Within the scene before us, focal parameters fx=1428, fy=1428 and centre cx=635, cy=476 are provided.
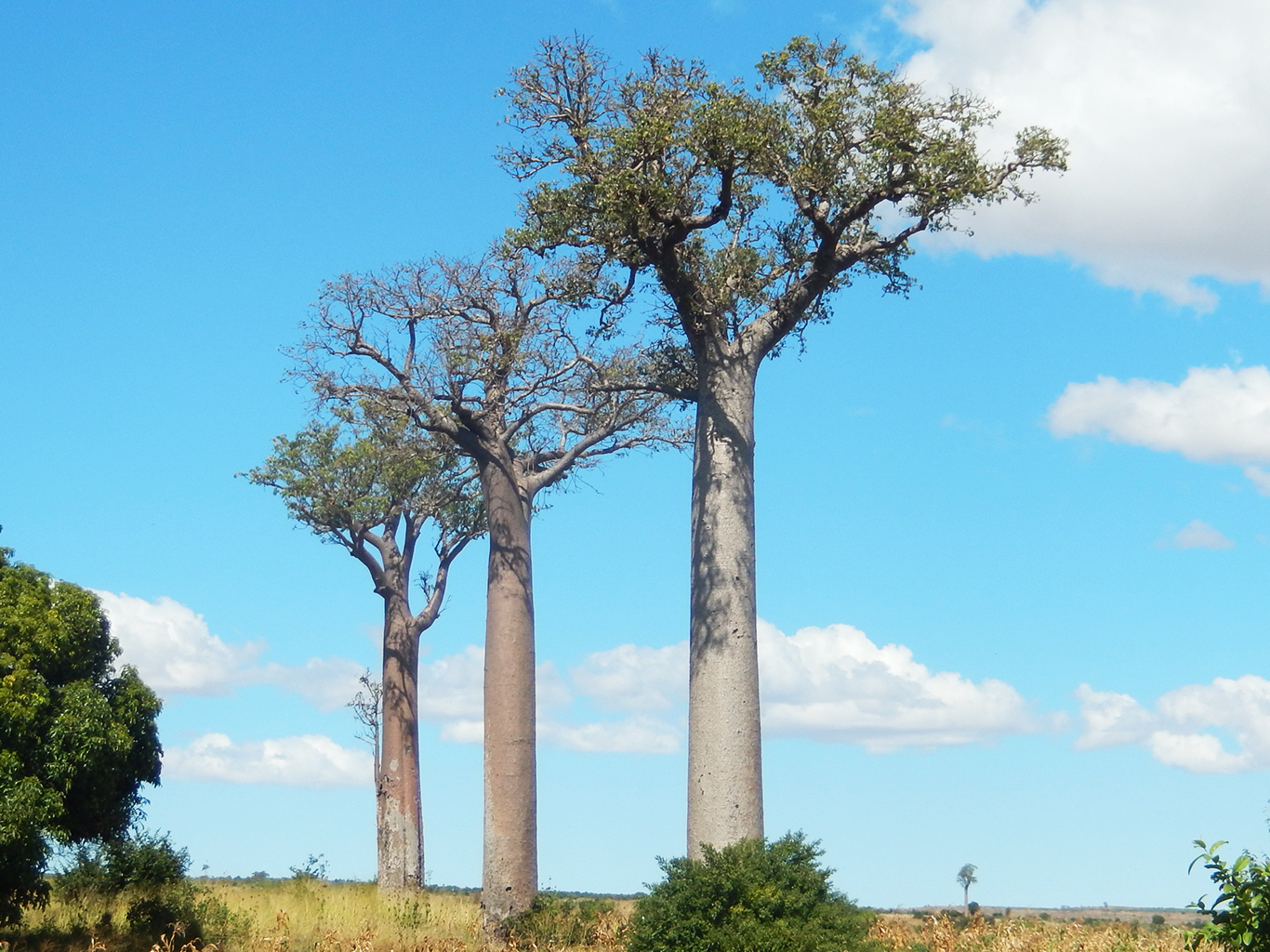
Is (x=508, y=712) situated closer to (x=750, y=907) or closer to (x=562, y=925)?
(x=562, y=925)

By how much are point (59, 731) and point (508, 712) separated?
6.12 m

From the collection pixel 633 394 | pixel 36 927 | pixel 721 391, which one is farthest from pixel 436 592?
pixel 721 391

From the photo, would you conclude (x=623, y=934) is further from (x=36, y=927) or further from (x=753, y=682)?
(x=36, y=927)

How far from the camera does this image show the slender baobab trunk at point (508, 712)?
19.2 m

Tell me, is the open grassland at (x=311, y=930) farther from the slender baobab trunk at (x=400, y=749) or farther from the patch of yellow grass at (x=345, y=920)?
the slender baobab trunk at (x=400, y=749)

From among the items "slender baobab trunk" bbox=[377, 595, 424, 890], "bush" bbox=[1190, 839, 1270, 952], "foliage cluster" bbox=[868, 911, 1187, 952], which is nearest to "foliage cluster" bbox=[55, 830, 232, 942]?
"slender baobab trunk" bbox=[377, 595, 424, 890]

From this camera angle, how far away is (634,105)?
17.2 metres

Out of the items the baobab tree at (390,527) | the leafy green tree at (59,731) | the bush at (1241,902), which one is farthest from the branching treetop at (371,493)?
the bush at (1241,902)

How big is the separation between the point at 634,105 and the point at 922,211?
12.1 ft

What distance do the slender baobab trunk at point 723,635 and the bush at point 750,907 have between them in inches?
43.9

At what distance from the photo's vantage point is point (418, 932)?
1850 cm

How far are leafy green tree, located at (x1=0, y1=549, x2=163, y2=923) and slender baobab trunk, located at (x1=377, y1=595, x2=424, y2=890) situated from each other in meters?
9.47

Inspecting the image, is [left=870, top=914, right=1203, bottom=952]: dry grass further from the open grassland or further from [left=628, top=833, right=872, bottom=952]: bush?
the open grassland

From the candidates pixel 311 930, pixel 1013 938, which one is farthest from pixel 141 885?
pixel 1013 938
